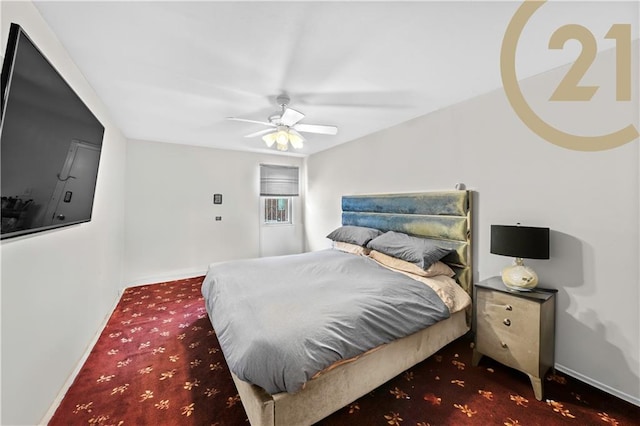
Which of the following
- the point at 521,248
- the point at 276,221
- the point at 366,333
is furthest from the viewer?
the point at 276,221

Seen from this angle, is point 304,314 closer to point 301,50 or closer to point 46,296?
point 46,296

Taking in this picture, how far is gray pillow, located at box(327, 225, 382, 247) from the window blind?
2.07m

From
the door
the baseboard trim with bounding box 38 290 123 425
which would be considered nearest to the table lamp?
the door

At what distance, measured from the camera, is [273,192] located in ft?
17.5

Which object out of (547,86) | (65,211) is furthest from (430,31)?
(65,211)

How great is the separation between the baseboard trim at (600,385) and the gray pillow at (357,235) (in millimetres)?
2061

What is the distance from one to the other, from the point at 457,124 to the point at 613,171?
1279mm

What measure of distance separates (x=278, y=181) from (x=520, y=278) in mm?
4378

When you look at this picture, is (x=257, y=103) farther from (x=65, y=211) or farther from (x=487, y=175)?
(x=487, y=175)

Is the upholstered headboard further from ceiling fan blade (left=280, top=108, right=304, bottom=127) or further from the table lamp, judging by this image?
ceiling fan blade (left=280, top=108, right=304, bottom=127)

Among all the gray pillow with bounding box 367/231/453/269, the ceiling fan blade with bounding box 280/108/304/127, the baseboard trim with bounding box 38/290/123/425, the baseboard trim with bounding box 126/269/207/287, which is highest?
the ceiling fan blade with bounding box 280/108/304/127

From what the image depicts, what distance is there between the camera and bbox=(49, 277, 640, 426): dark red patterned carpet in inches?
63.4

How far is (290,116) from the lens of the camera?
236 centimetres

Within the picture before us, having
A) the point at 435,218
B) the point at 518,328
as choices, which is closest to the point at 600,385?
the point at 518,328
